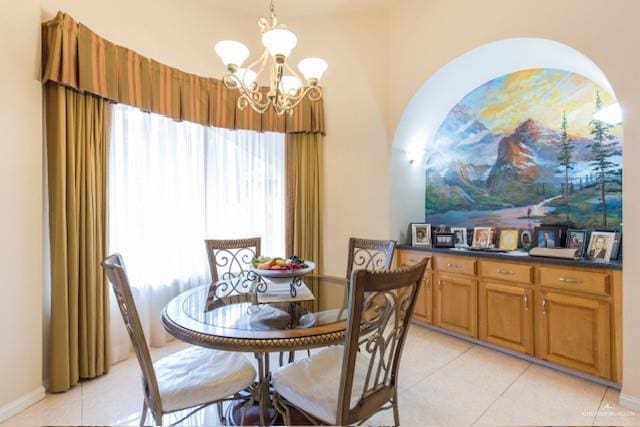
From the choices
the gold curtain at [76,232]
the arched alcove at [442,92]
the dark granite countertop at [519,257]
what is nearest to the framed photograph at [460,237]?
the dark granite countertop at [519,257]

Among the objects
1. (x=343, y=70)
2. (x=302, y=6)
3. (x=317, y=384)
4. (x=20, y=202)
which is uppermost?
(x=302, y=6)

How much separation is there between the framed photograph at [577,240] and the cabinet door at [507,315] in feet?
1.70

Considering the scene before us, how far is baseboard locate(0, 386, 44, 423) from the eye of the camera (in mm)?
1949

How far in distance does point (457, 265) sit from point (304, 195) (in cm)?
171

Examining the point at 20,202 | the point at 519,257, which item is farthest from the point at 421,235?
the point at 20,202

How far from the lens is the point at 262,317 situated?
166cm

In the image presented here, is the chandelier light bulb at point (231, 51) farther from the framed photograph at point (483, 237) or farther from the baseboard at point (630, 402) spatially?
the baseboard at point (630, 402)

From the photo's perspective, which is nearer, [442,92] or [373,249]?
[373,249]

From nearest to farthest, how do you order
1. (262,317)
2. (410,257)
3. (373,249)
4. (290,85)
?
1. (262,317)
2. (290,85)
3. (373,249)
4. (410,257)

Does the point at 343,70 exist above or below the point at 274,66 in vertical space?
above

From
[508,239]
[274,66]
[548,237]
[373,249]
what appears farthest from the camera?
[508,239]

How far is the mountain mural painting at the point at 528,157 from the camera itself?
2.73m

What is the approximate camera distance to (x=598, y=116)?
8.93 ft

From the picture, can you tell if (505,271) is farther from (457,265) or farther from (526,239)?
(526,239)
